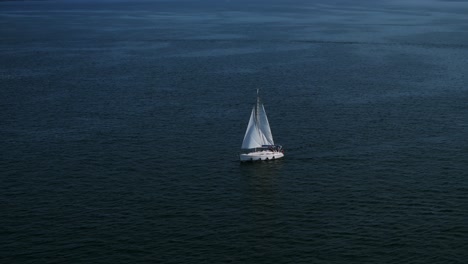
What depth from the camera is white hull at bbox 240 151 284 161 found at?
130725 mm

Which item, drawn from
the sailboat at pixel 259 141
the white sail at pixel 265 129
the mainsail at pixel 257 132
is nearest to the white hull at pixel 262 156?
the sailboat at pixel 259 141

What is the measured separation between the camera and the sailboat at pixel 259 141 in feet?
434

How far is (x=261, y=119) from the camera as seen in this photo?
13800cm

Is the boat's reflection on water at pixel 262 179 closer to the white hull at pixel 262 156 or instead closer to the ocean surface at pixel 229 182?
the ocean surface at pixel 229 182

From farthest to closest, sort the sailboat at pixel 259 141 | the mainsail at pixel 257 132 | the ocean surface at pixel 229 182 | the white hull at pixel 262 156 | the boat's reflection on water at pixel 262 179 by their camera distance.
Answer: the mainsail at pixel 257 132
the sailboat at pixel 259 141
the white hull at pixel 262 156
the boat's reflection on water at pixel 262 179
the ocean surface at pixel 229 182

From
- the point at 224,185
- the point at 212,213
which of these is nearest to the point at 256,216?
the point at 212,213

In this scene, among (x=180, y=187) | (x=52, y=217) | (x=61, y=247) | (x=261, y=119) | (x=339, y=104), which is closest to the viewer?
(x=61, y=247)

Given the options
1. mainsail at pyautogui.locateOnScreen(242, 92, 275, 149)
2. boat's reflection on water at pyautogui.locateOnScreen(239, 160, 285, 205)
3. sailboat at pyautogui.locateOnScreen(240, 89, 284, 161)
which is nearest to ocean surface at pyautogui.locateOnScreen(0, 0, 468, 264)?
boat's reflection on water at pyautogui.locateOnScreen(239, 160, 285, 205)

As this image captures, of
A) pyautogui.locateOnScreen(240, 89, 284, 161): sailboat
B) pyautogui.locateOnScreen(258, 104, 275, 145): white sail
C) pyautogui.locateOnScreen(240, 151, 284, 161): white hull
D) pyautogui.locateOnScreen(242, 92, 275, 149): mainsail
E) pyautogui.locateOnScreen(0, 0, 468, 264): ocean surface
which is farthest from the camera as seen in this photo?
Result: pyautogui.locateOnScreen(258, 104, 275, 145): white sail

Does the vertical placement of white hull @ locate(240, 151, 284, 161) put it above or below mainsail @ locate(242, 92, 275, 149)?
below

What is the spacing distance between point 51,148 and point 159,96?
2122 inches

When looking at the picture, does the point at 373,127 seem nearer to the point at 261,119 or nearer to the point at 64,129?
the point at 261,119

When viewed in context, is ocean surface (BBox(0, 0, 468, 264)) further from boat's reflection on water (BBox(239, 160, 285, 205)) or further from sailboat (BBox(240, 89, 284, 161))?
sailboat (BBox(240, 89, 284, 161))

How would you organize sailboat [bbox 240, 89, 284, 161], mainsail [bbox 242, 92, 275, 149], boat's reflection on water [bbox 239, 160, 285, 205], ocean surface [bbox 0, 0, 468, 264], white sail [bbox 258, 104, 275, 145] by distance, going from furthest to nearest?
1. white sail [bbox 258, 104, 275, 145]
2. mainsail [bbox 242, 92, 275, 149]
3. sailboat [bbox 240, 89, 284, 161]
4. boat's reflection on water [bbox 239, 160, 285, 205]
5. ocean surface [bbox 0, 0, 468, 264]
